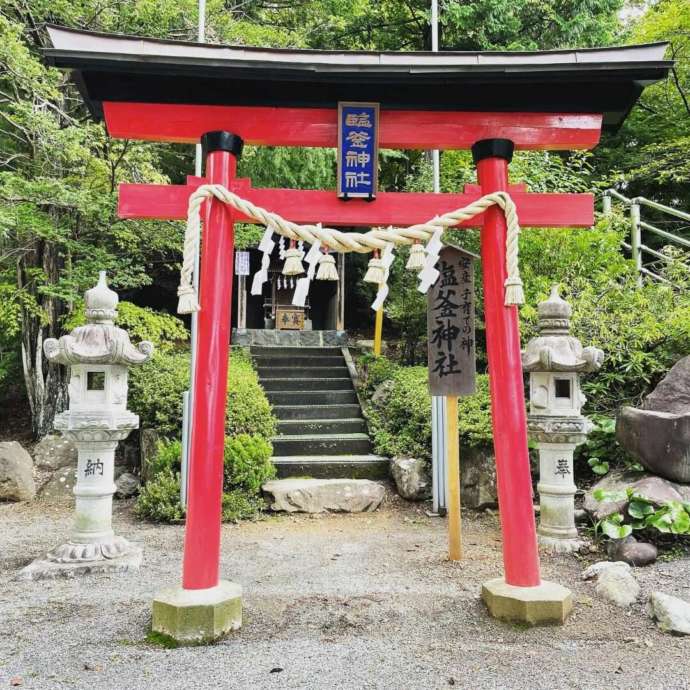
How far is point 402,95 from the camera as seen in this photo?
3619 mm

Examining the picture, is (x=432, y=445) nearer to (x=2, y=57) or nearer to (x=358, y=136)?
(x=358, y=136)

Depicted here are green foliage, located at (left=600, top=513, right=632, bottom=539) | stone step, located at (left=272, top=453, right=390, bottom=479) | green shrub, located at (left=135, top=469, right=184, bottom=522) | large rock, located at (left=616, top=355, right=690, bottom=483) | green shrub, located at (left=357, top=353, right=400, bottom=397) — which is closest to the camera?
green foliage, located at (left=600, top=513, right=632, bottom=539)

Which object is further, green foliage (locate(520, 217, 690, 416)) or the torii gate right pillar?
green foliage (locate(520, 217, 690, 416))

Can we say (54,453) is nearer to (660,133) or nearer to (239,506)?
(239,506)

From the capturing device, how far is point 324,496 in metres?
6.39

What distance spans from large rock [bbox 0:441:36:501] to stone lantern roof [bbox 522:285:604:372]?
656cm

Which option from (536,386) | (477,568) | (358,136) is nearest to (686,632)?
(477,568)

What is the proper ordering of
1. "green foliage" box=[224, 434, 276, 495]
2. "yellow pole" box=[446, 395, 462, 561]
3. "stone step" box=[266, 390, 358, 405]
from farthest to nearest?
"stone step" box=[266, 390, 358, 405]
"green foliage" box=[224, 434, 276, 495]
"yellow pole" box=[446, 395, 462, 561]

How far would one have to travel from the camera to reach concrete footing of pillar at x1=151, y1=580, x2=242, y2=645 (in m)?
2.97

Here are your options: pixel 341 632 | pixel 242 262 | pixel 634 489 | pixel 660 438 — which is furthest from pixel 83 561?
pixel 242 262

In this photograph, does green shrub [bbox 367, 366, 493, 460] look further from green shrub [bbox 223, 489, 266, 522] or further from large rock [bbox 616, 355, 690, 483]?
green shrub [bbox 223, 489, 266, 522]

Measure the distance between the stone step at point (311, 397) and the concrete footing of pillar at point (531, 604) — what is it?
5812 millimetres

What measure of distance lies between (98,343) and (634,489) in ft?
17.1

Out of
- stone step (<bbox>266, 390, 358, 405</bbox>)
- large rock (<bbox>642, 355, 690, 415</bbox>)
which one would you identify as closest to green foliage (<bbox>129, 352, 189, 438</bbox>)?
stone step (<bbox>266, 390, 358, 405</bbox>)
